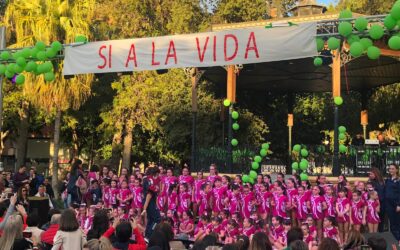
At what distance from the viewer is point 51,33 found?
21297 mm

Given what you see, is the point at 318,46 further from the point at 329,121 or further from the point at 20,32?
the point at 329,121

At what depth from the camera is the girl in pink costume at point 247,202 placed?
1382cm

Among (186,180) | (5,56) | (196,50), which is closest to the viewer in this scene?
(196,50)

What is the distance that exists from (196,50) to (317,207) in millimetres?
4695

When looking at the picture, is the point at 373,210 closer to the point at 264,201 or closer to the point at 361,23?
the point at 264,201

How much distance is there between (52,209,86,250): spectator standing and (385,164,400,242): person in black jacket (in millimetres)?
8403

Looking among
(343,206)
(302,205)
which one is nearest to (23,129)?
(302,205)

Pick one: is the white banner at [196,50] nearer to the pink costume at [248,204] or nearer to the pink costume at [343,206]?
the pink costume at [248,204]

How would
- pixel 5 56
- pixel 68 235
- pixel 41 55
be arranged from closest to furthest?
pixel 68 235 < pixel 41 55 < pixel 5 56

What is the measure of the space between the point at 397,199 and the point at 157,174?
6220 millimetres

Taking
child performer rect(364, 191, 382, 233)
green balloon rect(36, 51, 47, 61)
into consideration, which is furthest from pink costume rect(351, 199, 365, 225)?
green balloon rect(36, 51, 47, 61)

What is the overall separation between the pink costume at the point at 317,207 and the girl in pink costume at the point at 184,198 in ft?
11.3

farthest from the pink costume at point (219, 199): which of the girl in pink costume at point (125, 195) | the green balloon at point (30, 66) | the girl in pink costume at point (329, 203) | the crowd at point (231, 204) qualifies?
the green balloon at point (30, 66)

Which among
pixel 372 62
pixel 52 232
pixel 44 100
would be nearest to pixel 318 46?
pixel 52 232
